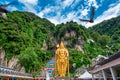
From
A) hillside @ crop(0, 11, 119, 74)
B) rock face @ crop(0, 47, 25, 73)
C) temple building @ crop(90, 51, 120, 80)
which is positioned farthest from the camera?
hillside @ crop(0, 11, 119, 74)

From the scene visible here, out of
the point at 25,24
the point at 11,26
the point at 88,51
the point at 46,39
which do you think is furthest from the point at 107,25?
the point at 11,26

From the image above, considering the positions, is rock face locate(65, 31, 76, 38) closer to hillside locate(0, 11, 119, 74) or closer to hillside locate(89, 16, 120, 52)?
hillside locate(0, 11, 119, 74)

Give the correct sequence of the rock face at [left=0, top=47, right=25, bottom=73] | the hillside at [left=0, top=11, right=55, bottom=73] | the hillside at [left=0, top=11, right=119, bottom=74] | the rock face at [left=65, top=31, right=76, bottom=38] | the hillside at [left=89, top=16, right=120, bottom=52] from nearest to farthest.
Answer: the rock face at [left=0, top=47, right=25, bottom=73] → the hillside at [left=0, top=11, right=55, bottom=73] → the hillside at [left=0, top=11, right=119, bottom=74] → the rock face at [left=65, top=31, right=76, bottom=38] → the hillside at [left=89, top=16, right=120, bottom=52]

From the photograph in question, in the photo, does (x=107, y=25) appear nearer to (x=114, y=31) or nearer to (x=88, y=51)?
(x=114, y=31)

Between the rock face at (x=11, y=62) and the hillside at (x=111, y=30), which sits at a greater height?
the hillside at (x=111, y=30)

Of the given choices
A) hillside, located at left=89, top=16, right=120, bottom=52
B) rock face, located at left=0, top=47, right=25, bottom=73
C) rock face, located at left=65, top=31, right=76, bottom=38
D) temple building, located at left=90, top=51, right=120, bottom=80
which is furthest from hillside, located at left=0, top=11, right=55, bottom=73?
hillside, located at left=89, top=16, right=120, bottom=52

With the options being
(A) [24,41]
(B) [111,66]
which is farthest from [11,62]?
(B) [111,66]

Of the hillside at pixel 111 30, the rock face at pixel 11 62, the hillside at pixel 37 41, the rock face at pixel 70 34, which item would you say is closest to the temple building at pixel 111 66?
the hillside at pixel 37 41

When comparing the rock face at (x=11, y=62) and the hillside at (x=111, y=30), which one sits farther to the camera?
the hillside at (x=111, y=30)

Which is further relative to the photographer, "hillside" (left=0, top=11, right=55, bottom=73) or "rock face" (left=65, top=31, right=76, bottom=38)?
"rock face" (left=65, top=31, right=76, bottom=38)

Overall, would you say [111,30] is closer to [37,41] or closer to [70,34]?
[70,34]

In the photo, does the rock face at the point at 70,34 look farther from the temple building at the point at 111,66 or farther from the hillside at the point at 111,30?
the temple building at the point at 111,66

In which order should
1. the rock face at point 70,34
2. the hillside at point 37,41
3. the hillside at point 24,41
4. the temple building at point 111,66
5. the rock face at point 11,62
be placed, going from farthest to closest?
the rock face at point 70,34, the hillside at point 37,41, the hillside at point 24,41, the rock face at point 11,62, the temple building at point 111,66

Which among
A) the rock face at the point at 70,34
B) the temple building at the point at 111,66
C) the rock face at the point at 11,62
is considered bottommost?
the temple building at the point at 111,66
